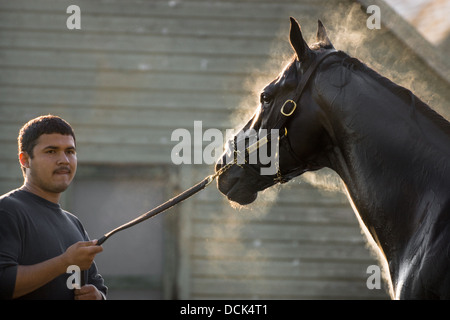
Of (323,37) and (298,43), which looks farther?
(323,37)

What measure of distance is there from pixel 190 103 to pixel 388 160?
4.98m

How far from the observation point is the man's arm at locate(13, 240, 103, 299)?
239 centimetres

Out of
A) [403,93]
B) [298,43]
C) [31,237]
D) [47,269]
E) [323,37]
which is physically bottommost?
[47,269]

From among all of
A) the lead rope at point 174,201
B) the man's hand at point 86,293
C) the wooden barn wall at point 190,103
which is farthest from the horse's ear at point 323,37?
the wooden barn wall at point 190,103

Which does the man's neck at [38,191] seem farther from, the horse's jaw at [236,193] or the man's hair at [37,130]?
the horse's jaw at [236,193]

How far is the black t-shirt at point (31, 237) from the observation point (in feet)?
7.89

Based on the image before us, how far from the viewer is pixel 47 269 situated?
2.41 m

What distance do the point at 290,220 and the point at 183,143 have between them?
5.54 ft

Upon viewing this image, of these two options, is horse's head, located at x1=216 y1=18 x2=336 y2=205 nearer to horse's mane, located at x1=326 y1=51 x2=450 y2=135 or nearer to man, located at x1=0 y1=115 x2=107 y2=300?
horse's mane, located at x1=326 y1=51 x2=450 y2=135

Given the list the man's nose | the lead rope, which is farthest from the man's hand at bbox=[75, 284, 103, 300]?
the man's nose

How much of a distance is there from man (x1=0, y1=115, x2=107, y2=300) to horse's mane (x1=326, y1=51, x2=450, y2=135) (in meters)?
1.44

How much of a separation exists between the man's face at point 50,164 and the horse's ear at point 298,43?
48.3 inches

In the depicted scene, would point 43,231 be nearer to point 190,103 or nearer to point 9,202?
point 9,202

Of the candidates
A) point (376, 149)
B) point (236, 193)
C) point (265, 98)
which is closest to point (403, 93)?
point (376, 149)
